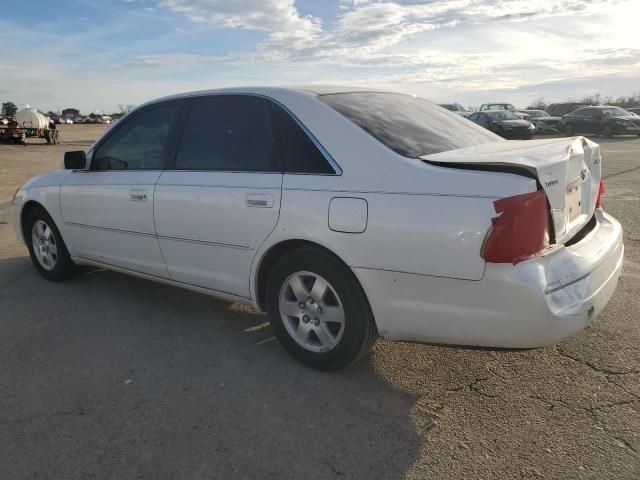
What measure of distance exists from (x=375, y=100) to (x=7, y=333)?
3082 mm

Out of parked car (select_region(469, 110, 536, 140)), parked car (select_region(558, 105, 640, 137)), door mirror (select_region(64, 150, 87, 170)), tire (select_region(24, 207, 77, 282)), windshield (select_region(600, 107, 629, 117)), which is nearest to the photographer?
door mirror (select_region(64, 150, 87, 170))

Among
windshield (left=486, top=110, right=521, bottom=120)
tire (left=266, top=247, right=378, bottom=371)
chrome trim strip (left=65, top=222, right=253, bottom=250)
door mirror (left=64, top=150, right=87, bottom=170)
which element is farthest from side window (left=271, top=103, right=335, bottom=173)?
windshield (left=486, top=110, right=521, bottom=120)

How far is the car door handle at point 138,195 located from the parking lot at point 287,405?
919mm

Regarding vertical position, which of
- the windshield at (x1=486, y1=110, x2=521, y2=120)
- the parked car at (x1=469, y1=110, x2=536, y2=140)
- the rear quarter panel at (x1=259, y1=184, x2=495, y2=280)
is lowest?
the rear quarter panel at (x1=259, y1=184, x2=495, y2=280)

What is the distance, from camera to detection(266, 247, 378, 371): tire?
297 cm

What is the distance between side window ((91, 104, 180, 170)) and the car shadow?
3.90ft

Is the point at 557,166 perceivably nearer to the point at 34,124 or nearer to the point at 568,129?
the point at 568,129

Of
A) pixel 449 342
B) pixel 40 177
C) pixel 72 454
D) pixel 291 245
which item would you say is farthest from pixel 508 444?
pixel 40 177

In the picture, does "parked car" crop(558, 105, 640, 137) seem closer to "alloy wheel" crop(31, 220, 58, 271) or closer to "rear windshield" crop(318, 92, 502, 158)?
"rear windshield" crop(318, 92, 502, 158)

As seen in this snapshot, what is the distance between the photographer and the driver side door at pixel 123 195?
401cm

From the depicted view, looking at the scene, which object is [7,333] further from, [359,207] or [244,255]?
[359,207]

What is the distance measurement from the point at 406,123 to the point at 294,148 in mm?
707

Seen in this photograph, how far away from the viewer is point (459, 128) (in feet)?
12.2

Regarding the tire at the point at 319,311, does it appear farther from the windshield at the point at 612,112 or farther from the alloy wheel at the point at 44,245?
the windshield at the point at 612,112
